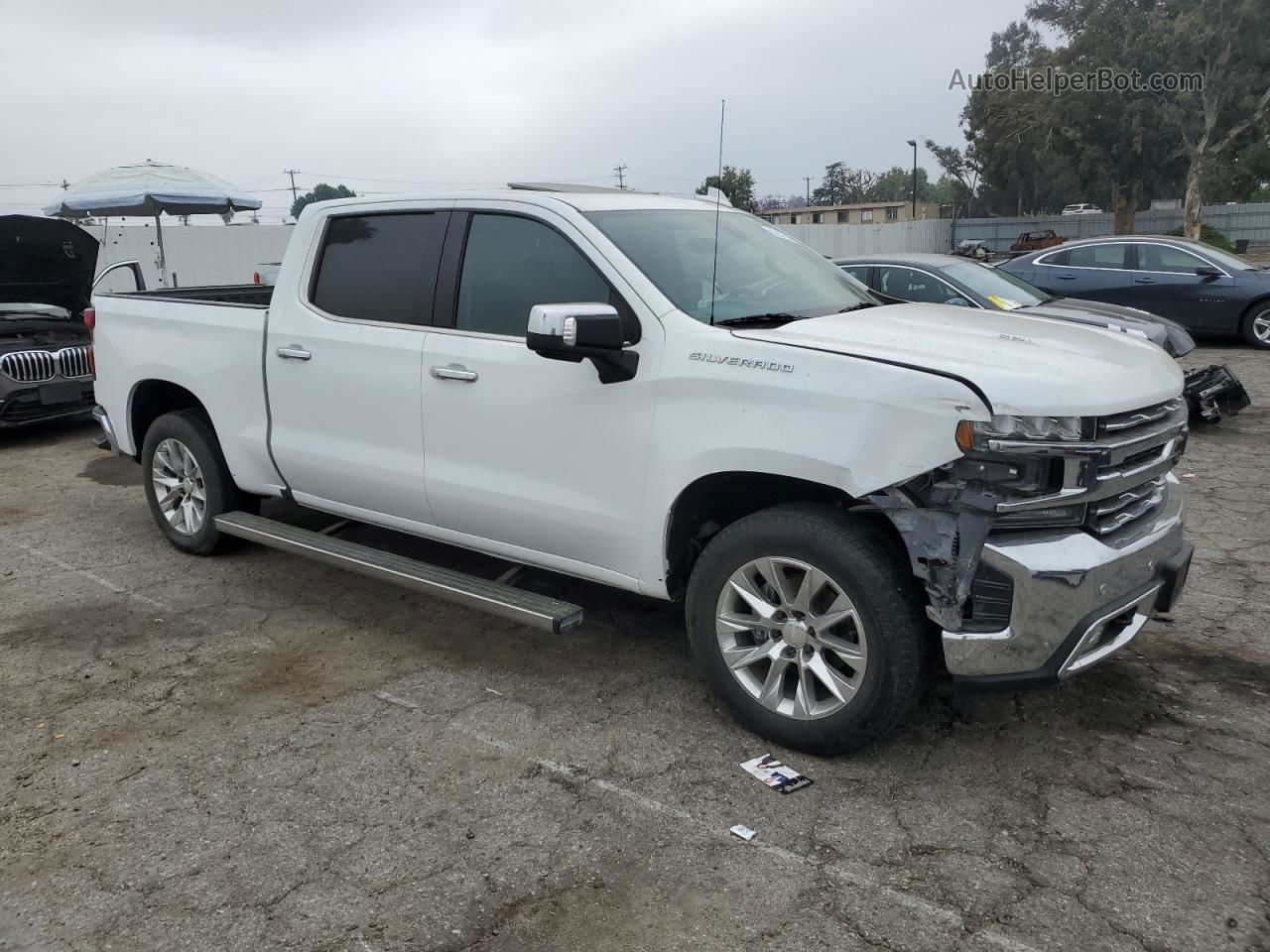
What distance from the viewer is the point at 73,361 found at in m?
9.41

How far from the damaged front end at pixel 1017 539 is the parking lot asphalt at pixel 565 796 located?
601 millimetres

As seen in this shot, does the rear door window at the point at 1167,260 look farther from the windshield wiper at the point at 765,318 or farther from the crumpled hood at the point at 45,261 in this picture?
the crumpled hood at the point at 45,261

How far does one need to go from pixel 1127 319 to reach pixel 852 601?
25.6ft

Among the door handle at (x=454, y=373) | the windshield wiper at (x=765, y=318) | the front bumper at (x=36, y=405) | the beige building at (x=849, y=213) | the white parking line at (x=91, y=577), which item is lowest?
the white parking line at (x=91, y=577)

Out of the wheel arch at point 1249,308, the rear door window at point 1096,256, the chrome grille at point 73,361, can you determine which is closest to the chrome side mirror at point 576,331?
the chrome grille at point 73,361

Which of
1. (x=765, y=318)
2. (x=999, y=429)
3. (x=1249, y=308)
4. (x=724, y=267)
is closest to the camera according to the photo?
(x=999, y=429)

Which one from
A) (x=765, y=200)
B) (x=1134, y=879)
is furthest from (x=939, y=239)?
(x=1134, y=879)

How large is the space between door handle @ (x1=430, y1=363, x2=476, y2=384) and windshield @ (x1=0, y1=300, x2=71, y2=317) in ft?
25.3

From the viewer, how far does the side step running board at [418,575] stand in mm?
3889

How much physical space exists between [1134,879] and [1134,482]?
4.10ft

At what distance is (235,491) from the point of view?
558cm

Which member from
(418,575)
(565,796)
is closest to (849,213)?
(418,575)

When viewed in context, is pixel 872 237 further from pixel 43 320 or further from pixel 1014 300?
pixel 43 320

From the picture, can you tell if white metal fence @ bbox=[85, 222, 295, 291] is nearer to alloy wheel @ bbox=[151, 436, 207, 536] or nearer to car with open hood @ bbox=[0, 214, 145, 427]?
car with open hood @ bbox=[0, 214, 145, 427]
